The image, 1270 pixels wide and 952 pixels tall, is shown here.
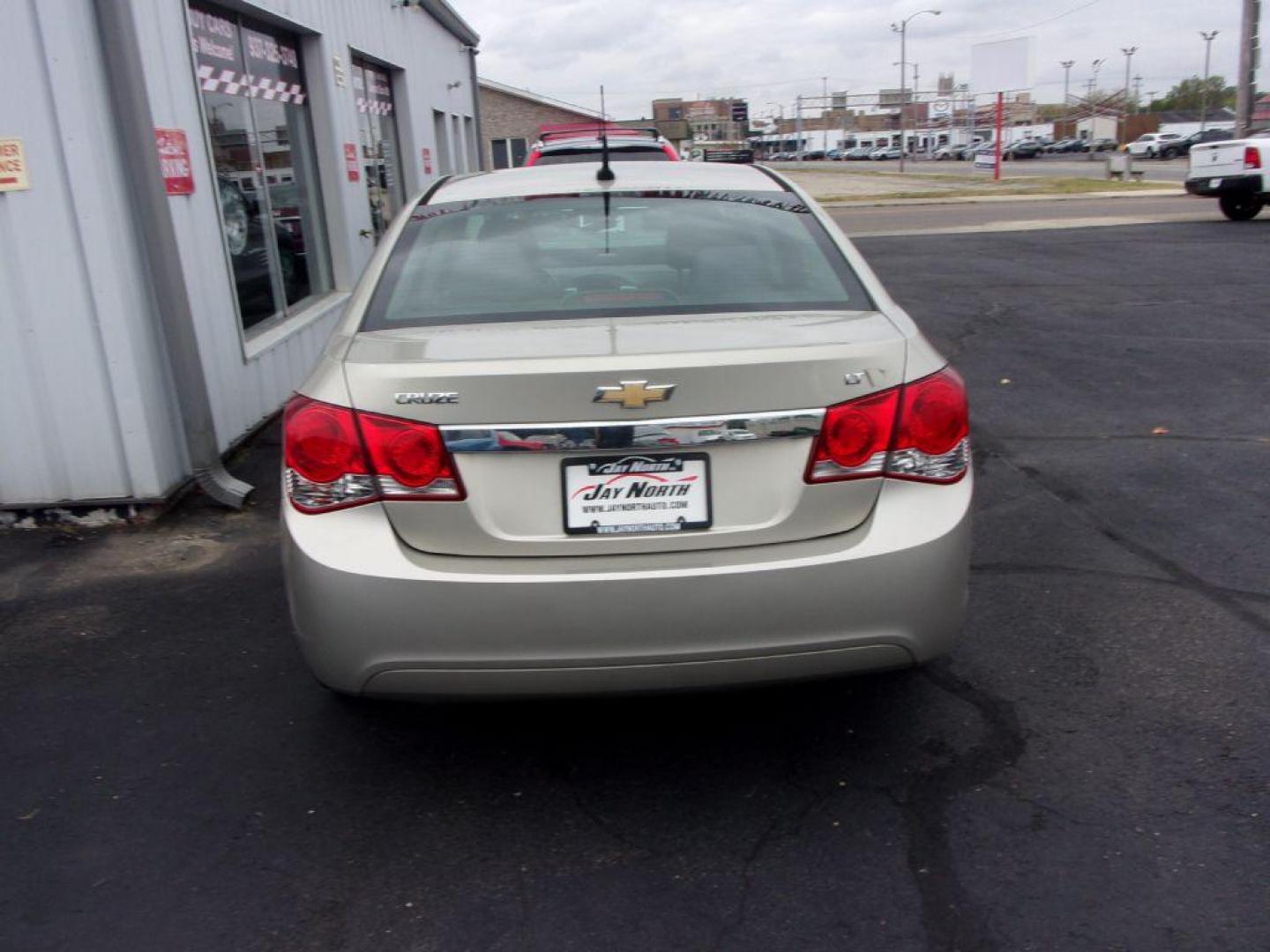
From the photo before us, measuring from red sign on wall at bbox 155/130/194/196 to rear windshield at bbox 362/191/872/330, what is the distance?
247 cm

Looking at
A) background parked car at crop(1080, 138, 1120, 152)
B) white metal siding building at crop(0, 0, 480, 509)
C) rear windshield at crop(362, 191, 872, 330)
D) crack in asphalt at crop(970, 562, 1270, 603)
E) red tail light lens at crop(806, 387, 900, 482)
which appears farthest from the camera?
background parked car at crop(1080, 138, 1120, 152)

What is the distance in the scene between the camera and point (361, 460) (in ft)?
9.04

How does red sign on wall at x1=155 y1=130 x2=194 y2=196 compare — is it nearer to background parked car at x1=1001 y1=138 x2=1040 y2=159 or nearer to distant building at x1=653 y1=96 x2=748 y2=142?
background parked car at x1=1001 y1=138 x2=1040 y2=159

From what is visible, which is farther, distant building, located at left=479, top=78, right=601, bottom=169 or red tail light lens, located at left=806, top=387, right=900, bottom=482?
distant building, located at left=479, top=78, right=601, bottom=169

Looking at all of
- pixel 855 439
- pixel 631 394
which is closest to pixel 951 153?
pixel 855 439

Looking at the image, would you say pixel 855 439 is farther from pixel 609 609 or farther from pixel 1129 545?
pixel 1129 545

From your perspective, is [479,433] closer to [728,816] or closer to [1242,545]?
[728,816]

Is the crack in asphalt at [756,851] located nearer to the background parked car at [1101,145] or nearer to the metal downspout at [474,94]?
the metal downspout at [474,94]

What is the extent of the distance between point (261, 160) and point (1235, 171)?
16.1 m

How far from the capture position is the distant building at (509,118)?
1668 inches

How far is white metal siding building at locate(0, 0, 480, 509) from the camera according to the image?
16.3 ft

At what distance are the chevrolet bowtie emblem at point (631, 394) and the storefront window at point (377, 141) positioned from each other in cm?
897

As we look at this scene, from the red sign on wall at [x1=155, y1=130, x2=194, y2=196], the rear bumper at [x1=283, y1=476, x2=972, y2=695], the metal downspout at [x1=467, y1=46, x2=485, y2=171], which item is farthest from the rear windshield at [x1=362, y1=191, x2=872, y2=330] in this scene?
the metal downspout at [x1=467, y1=46, x2=485, y2=171]

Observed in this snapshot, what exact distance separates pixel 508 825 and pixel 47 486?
3569mm
